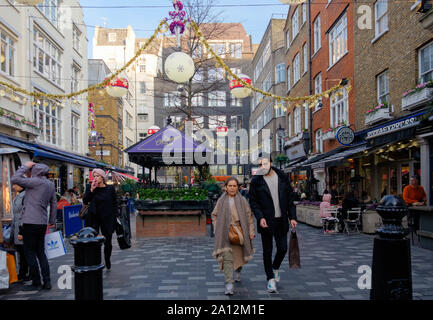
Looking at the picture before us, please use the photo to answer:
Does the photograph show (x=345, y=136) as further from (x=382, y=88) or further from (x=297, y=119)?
(x=297, y=119)

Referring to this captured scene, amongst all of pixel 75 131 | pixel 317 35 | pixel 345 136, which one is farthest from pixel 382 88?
pixel 75 131

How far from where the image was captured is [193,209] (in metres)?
10.8

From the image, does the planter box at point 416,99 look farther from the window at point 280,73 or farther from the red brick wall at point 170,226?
the window at point 280,73

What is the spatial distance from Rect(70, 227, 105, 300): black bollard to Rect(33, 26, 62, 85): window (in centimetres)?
1850

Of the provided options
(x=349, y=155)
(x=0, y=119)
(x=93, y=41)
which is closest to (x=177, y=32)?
(x=349, y=155)

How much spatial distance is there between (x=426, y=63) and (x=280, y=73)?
2154 centimetres

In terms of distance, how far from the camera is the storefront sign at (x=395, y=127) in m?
11.5

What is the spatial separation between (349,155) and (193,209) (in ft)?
22.1

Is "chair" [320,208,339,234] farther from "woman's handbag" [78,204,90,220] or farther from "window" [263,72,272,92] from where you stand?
"window" [263,72,272,92]

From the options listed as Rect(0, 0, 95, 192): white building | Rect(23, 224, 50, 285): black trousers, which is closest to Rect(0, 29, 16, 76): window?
Rect(0, 0, 95, 192): white building

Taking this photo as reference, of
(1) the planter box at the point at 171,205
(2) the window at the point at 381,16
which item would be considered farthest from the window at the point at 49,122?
(2) the window at the point at 381,16

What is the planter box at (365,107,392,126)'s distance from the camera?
45.4 ft

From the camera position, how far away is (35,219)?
5355mm
